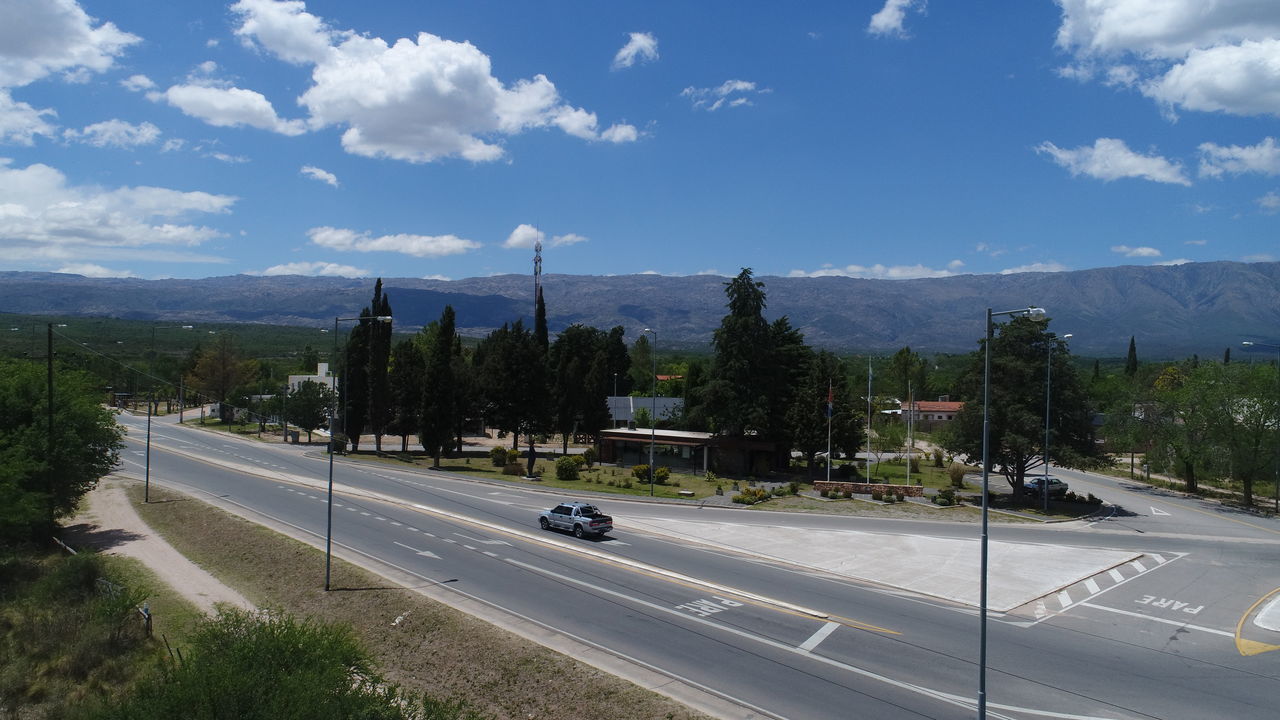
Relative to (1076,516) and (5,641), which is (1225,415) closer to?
(1076,516)

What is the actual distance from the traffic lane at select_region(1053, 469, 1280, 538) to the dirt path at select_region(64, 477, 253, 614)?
42.7m

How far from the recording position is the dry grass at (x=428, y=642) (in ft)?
55.7

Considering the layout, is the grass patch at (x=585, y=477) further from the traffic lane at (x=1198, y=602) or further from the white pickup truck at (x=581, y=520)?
the traffic lane at (x=1198, y=602)

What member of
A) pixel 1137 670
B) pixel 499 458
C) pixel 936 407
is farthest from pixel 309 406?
pixel 936 407

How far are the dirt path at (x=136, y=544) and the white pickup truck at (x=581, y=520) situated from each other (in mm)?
13117

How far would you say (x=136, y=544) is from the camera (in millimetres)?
35531

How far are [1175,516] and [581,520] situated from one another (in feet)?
117

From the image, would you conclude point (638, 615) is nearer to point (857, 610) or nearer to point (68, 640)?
point (857, 610)

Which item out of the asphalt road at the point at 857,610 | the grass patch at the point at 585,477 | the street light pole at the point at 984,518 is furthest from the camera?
the grass patch at the point at 585,477

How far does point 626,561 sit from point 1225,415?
42954mm

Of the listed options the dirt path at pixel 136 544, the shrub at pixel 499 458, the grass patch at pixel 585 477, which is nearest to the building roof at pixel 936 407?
the grass patch at pixel 585 477

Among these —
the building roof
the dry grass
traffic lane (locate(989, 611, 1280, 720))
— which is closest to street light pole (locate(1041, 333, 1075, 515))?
traffic lane (locate(989, 611, 1280, 720))

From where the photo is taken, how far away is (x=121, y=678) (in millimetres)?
20469

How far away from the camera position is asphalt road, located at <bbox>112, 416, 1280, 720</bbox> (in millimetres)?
16938
